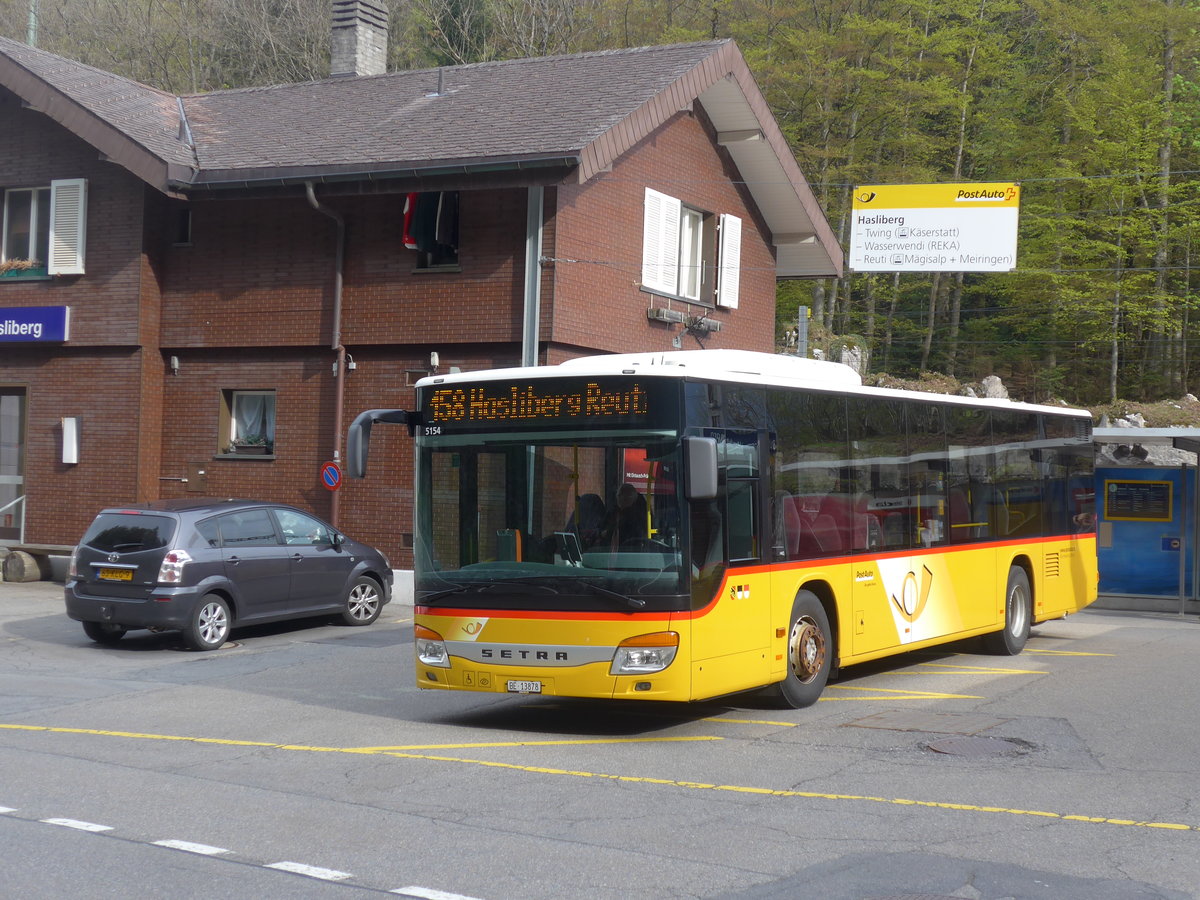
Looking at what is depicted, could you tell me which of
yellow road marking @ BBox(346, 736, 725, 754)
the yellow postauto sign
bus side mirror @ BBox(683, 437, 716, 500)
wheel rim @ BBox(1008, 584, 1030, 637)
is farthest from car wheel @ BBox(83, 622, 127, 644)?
the yellow postauto sign

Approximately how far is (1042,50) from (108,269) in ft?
120

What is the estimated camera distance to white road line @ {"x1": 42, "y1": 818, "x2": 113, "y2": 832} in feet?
22.9

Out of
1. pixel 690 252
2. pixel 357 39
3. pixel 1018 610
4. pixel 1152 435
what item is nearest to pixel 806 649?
pixel 1018 610

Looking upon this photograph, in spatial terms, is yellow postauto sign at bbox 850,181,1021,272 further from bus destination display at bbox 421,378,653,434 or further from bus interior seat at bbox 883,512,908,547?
bus destination display at bbox 421,378,653,434

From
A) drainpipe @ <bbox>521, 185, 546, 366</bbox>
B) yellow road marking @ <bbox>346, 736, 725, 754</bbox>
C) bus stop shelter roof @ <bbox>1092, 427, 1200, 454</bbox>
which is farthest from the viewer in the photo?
drainpipe @ <bbox>521, 185, 546, 366</bbox>

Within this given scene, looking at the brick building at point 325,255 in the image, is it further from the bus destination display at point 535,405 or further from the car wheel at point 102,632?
the bus destination display at point 535,405

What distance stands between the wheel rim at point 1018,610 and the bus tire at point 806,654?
4.51 m

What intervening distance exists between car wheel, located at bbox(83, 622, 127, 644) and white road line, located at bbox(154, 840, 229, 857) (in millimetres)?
9550

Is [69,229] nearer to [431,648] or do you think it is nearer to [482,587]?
[431,648]

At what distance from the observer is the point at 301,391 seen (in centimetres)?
2186

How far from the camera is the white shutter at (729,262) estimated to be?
24516 millimetres

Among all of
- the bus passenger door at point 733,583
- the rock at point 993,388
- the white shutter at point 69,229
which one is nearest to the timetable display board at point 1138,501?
the bus passenger door at point 733,583

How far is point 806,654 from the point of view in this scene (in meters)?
11.1

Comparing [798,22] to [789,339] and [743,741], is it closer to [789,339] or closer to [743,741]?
[789,339]
